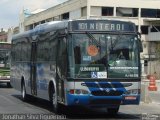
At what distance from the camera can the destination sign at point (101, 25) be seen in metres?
15.8

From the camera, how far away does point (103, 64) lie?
15.6m

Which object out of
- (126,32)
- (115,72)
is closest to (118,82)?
(115,72)

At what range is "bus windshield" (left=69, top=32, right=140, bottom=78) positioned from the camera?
50.9ft

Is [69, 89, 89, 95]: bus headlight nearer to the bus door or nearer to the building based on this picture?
the bus door

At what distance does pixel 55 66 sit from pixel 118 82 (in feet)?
7.63

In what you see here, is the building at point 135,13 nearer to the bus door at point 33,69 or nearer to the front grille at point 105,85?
the bus door at point 33,69

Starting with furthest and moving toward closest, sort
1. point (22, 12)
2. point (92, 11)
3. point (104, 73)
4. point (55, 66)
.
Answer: point (22, 12) → point (92, 11) → point (55, 66) → point (104, 73)

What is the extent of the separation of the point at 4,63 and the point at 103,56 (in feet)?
64.1

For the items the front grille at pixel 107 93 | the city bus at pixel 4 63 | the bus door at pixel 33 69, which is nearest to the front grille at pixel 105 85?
the front grille at pixel 107 93

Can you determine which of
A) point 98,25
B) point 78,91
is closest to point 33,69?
point 98,25

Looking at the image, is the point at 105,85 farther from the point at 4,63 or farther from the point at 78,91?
the point at 4,63

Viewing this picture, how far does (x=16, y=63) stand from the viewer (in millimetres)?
24391

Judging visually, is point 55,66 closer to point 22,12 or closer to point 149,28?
point 149,28

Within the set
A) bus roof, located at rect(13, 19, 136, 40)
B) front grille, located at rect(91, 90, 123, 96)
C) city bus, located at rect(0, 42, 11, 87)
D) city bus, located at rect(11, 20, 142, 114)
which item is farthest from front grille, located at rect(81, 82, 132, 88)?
city bus, located at rect(0, 42, 11, 87)
